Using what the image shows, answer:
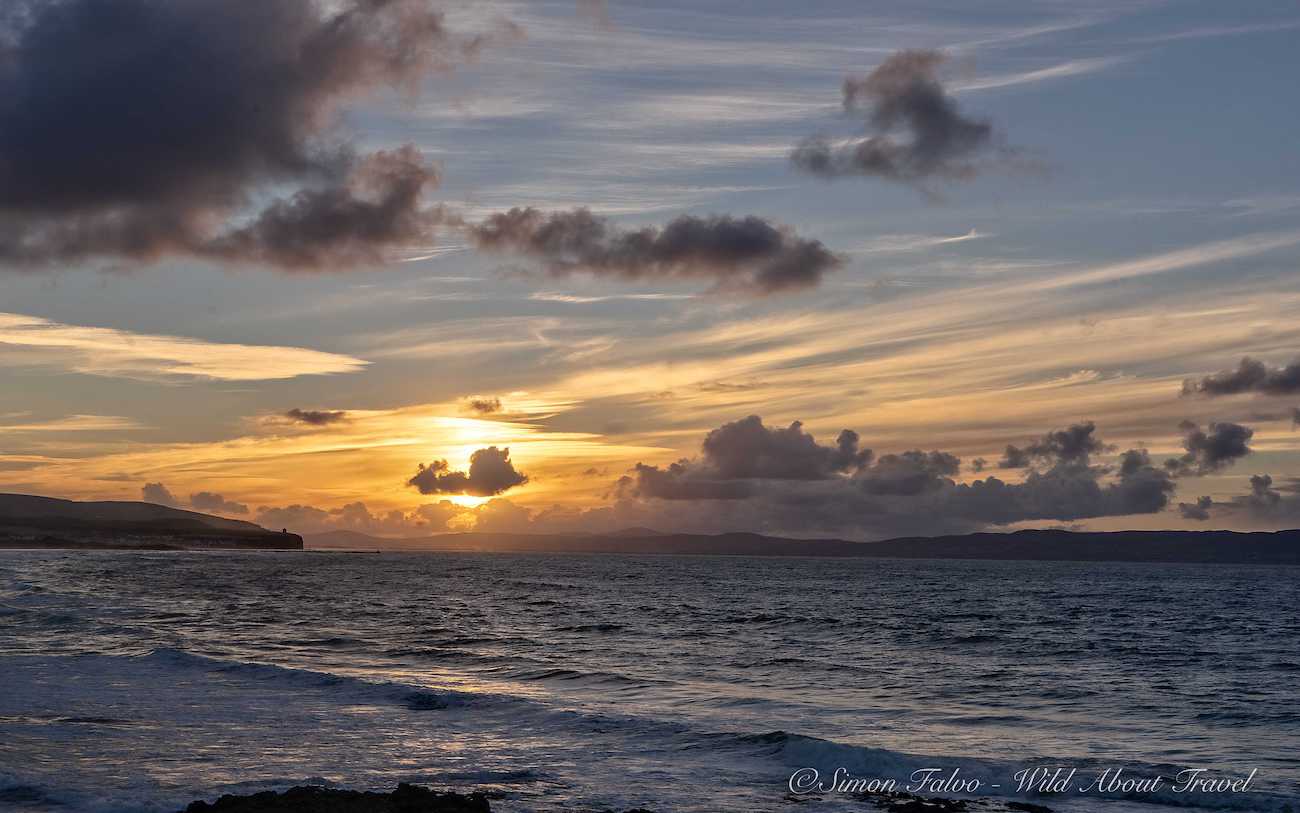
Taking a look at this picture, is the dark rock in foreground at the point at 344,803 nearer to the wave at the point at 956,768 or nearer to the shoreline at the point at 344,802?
the shoreline at the point at 344,802

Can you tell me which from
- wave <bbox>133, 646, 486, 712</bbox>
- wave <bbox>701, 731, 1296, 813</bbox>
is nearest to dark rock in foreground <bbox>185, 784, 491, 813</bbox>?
wave <bbox>701, 731, 1296, 813</bbox>

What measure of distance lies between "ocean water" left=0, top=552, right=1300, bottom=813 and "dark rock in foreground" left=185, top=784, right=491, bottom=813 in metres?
2.46

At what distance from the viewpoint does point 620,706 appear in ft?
123

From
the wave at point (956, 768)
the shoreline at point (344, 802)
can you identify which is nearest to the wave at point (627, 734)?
the wave at point (956, 768)

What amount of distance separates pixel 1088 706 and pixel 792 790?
19533 millimetres

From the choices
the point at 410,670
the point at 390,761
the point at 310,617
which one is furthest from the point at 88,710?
the point at 310,617

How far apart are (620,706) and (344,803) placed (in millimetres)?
19499

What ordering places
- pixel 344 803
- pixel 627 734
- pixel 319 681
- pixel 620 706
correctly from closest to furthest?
pixel 344 803 → pixel 627 734 → pixel 620 706 → pixel 319 681

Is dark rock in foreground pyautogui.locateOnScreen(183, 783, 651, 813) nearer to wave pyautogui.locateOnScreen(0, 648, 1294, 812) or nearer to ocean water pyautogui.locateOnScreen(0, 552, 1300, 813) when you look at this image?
ocean water pyautogui.locateOnScreen(0, 552, 1300, 813)

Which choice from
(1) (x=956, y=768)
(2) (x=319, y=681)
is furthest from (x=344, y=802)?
(2) (x=319, y=681)

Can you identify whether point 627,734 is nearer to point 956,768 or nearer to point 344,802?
point 956,768

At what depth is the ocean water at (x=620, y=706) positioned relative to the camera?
80.9ft

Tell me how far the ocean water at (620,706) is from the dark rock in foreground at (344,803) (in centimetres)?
246

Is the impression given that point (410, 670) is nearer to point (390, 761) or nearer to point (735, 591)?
point (390, 761)
